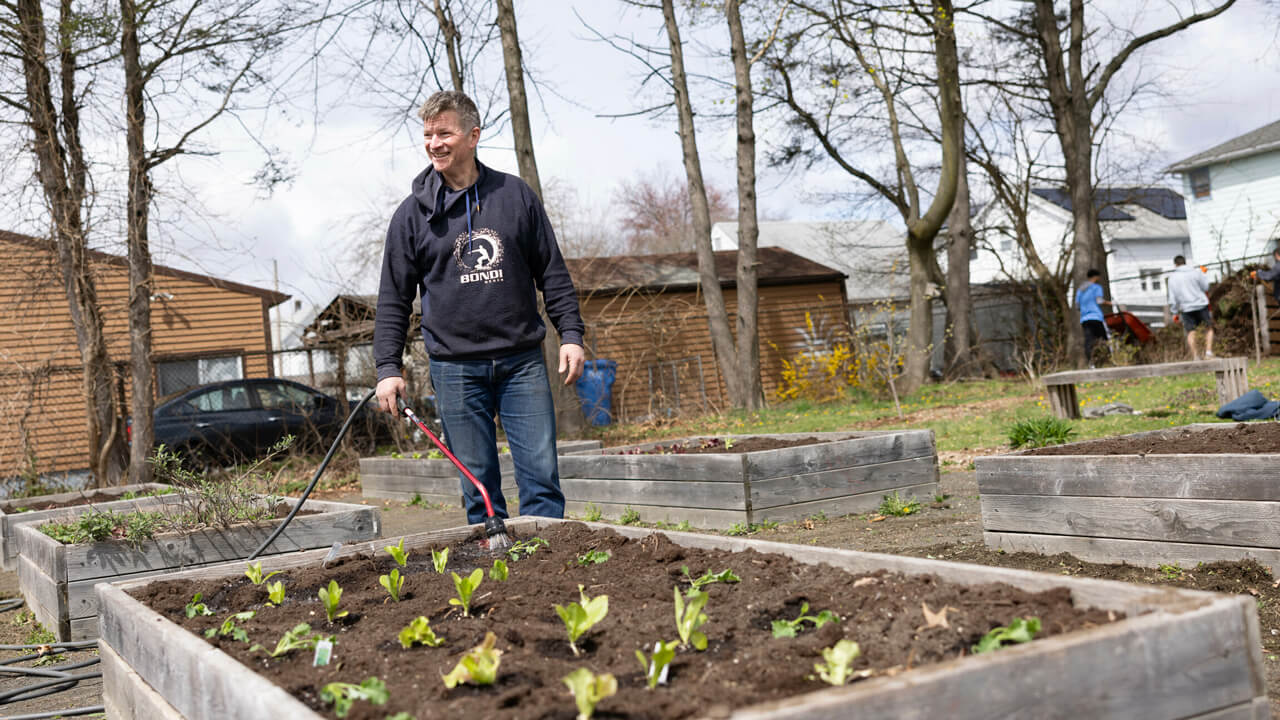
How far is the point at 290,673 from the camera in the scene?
80.7 inches

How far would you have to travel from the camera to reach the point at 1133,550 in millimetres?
3750


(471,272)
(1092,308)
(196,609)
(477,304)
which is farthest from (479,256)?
(1092,308)

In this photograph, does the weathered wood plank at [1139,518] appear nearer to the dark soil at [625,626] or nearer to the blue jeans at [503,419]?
the dark soil at [625,626]

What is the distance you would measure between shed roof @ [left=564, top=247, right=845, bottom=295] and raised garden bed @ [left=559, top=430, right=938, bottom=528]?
1216cm

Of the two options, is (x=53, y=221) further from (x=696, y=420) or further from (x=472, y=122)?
(x=696, y=420)

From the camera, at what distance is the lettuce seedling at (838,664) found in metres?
1.67

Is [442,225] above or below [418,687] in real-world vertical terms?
above

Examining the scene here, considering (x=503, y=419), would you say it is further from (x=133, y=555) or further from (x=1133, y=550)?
(x=1133, y=550)

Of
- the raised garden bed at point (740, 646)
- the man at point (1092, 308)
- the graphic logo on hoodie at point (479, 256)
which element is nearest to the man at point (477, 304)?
the graphic logo on hoodie at point (479, 256)

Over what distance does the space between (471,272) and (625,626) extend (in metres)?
2.11

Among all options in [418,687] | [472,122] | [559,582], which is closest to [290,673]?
[418,687]

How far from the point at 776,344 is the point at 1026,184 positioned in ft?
26.1

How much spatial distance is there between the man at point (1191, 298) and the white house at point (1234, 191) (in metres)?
17.0

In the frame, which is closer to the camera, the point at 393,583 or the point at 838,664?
the point at 838,664
